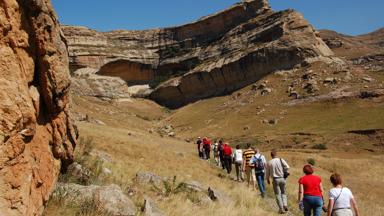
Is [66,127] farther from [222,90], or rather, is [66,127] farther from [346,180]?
[222,90]

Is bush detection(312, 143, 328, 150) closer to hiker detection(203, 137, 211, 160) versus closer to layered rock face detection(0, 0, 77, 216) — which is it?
hiker detection(203, 137, 211, 160)

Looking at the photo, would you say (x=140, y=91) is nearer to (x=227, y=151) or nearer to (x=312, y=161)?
(x=312, y=161)

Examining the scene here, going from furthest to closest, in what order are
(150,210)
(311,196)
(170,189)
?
(170,189) → (311,196) → (150,210)

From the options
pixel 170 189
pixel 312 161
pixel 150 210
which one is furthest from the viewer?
pixel 312 161

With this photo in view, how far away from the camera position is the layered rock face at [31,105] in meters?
4.48

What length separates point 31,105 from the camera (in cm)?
493

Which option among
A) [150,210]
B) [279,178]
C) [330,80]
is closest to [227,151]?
[279,178]

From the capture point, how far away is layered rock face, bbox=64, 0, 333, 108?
74.2 meters

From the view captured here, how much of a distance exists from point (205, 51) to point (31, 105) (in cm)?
8730

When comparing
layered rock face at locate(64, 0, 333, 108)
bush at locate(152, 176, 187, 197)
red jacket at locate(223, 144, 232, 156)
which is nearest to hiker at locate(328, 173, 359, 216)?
bush at locate(152, 176, 187, 197)

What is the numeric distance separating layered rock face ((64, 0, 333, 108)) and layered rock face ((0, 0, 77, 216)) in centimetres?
6777

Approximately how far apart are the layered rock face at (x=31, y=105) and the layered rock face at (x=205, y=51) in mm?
67770

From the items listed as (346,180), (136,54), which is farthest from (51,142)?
(136,54)

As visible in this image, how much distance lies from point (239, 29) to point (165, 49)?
20063mm
